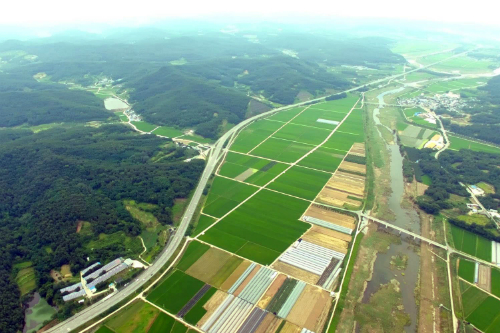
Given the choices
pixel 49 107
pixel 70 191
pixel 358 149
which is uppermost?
pixel 49 107

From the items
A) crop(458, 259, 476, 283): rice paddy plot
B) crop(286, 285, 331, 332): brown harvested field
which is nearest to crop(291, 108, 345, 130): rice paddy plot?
crop(458, 259, 476, 283): rice paddy plot

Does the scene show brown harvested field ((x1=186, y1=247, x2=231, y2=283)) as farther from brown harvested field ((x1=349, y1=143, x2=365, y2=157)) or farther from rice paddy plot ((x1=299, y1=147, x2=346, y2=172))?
brown harvested field ((x1=349, y1=143, x2=365, y2=157))

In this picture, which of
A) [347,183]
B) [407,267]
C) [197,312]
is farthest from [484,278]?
[197,312]

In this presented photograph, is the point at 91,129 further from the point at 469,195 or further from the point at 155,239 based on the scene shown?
the point at 469,195

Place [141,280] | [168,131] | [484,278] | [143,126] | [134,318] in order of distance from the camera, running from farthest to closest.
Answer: [143,126] → [168,131] → [484,278] → [141,280] → [134,318]

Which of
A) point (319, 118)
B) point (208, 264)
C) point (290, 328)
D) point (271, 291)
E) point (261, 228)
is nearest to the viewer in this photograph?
point (290, 328)

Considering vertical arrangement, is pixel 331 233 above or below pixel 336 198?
below

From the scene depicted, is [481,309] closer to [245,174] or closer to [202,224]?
[202,224]

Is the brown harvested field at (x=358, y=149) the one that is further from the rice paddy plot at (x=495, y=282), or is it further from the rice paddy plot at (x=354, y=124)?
the rice paddy plot at (x=495, y=282)

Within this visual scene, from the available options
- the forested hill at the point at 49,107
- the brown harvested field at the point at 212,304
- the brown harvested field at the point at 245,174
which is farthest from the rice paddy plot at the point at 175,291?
the forested hill at the point at 49,107
